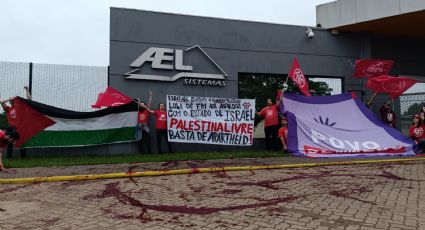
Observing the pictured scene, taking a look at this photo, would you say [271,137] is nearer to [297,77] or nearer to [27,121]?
[297,77]

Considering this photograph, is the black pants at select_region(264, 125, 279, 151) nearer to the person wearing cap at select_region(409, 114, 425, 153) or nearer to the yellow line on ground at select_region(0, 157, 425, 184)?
the yellow line on ground at select_region(0, 157, 425, 184)

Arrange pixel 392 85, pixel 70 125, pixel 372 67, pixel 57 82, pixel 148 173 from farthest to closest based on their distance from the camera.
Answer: pixel 372 67
pixel 392 85
pixel 57 82
pixel 70 125
pixel 148 173

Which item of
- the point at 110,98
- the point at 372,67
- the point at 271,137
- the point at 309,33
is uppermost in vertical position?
the point at 309,33

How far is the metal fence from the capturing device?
12.4m

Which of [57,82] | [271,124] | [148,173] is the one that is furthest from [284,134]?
[57,82]

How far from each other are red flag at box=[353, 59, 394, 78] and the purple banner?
1.81 meters

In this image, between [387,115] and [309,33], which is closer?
[387,115]

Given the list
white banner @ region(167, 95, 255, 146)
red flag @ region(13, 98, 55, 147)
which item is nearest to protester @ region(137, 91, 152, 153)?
white banner @ region(167, 95, 255, 146)

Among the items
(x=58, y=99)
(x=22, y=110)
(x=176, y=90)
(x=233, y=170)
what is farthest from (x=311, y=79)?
(x=22, y=110)

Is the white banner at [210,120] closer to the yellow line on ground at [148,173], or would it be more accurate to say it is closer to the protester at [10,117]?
the yellow line on ground at [148,173]

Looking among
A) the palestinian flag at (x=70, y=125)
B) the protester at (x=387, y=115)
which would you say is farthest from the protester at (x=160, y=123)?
the protester at (x=387, y=115)

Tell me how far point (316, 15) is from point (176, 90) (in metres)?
7.20

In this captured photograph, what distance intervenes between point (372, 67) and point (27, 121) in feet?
39.8

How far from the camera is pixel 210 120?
13.2m
